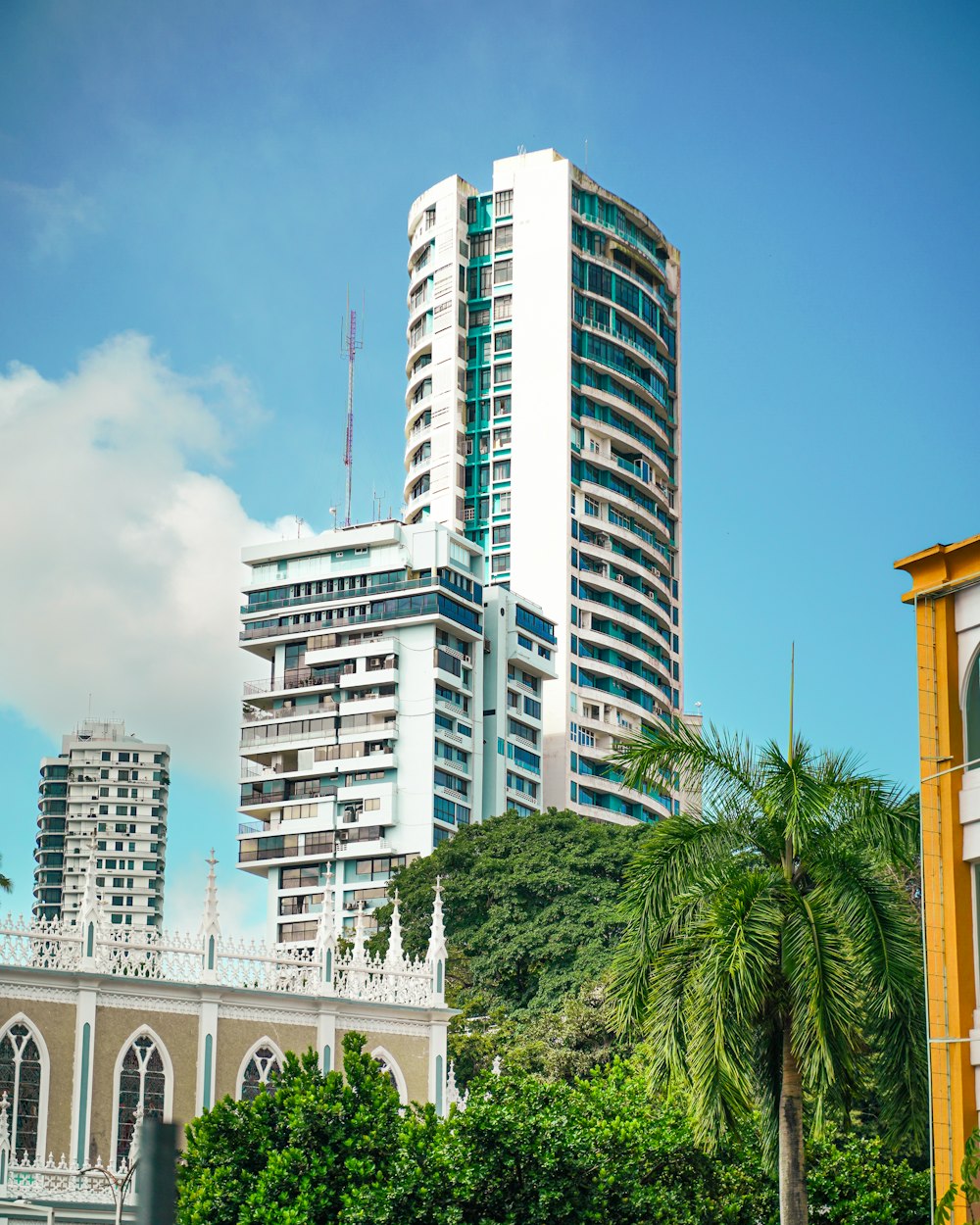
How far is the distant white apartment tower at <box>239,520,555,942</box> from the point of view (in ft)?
317

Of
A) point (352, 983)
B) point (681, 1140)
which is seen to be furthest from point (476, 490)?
point (681, 1140)

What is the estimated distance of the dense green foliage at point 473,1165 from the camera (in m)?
27.5

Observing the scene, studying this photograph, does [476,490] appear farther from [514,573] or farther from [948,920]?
[948,920]

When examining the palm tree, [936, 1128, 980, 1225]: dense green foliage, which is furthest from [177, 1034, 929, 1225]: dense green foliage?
[936, 1128, 980, 1225]: dense green foliage

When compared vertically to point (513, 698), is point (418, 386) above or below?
above

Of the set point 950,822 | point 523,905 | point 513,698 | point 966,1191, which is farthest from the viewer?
point 513,698

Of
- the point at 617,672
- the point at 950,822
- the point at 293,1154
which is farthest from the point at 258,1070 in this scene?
the point at 617,672

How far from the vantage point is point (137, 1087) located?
111 feet

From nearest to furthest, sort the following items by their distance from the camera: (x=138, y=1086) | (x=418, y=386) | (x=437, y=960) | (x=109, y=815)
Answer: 1. (x=138, y=1086)
2. (x=437, y=960)
3. (x=418, y=386)
4. (x=109, y=815)

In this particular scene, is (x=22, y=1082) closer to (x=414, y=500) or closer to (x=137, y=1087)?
(x=137, y=1087)

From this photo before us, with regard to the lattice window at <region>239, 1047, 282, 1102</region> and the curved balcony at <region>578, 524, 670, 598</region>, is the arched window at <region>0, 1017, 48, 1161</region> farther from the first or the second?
the curved balcony at <region>578, 524, 670, 598</region>

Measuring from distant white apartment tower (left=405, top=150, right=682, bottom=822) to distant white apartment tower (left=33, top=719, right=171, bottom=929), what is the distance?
63780 mm

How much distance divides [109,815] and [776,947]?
150 metres

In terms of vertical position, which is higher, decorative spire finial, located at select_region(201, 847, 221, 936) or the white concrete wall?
the white concrete wall
